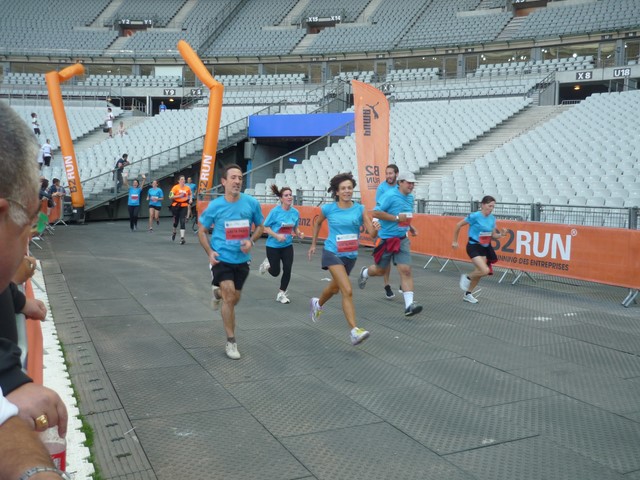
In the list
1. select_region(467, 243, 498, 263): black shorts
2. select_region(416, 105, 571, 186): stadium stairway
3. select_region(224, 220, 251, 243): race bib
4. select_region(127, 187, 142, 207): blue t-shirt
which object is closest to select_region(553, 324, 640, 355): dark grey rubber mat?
select_region(467, 243, 498, 263): black shorts

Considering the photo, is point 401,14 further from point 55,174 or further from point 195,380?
point 195,380

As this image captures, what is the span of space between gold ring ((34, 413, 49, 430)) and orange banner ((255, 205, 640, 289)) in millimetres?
9588

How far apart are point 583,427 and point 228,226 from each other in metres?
3.74

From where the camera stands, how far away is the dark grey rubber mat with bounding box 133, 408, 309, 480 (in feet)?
12.0

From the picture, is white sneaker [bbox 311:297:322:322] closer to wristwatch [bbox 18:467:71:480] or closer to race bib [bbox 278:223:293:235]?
race bib [bbox 278:223:293:235]

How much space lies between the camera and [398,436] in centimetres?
424

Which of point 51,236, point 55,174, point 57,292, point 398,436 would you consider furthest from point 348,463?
point 55,174

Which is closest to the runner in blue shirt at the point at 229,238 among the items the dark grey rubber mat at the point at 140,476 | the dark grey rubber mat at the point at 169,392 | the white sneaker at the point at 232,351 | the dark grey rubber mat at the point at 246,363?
the white sneaker at the point at 232,351

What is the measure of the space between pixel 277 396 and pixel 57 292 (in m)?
5.83

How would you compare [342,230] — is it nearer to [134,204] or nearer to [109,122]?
[134,204]

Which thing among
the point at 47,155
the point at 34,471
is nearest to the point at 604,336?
the point at 34,471

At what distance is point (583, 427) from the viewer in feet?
14.6

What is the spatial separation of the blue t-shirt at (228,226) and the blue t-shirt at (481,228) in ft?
14.0

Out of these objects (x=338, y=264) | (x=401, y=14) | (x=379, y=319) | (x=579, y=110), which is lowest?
(x=379, y=319)
